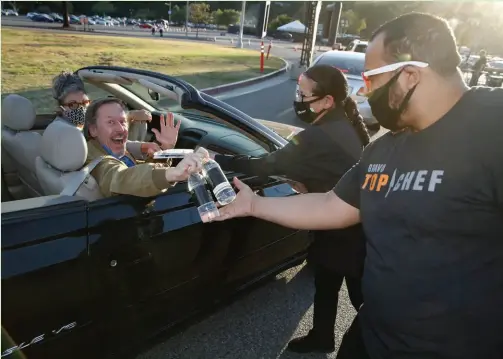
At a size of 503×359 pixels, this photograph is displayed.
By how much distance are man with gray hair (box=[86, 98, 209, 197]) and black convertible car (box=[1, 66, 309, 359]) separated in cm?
7

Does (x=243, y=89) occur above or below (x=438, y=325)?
below

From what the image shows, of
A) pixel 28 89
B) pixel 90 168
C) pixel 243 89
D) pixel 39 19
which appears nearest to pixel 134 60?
pixel 243 89

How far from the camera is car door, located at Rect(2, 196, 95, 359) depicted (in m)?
1.53

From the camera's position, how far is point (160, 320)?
2.12 meters

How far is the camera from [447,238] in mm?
1213

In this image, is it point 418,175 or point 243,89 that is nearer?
point 418,175

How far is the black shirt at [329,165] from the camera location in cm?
220

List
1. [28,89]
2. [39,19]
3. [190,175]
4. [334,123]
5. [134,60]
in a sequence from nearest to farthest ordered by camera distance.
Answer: [190,175], [334,123], [28,89], [134,60], [39,19]

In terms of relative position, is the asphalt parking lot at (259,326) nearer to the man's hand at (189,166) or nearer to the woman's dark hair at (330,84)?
the man's hand at (189,166)

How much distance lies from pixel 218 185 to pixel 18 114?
1733mm

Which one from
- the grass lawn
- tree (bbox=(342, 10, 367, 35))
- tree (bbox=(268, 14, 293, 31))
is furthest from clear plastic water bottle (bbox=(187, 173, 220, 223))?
tree (bbox=(268, 14, 293, 31))

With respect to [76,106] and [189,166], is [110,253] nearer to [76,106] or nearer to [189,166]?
[189,166]

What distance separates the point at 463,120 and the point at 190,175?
3.31 feet

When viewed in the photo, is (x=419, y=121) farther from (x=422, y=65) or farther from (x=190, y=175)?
(x=190, y=175)
